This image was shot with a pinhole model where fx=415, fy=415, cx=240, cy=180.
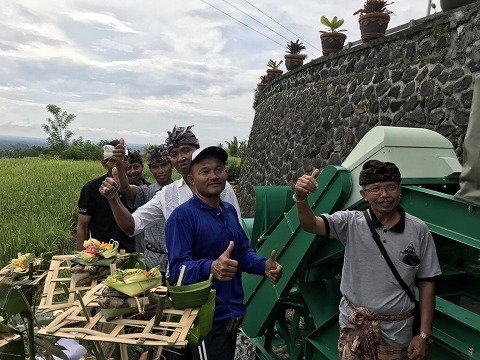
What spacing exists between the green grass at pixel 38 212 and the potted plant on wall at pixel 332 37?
6.20 meters

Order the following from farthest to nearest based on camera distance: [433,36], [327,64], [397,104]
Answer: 1. [327,64]
2. [397,104]
3. [433,36]

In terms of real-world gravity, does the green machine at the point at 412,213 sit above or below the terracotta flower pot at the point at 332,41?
below

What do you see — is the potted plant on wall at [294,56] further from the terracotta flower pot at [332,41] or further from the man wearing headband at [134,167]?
the man wearing headband at [134,167]

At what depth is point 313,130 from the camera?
8.61m


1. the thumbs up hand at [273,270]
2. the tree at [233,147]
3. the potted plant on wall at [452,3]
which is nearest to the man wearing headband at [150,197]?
the thumbs up hand at [273,270]

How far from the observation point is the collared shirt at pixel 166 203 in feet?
9.02

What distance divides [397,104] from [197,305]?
221 inches

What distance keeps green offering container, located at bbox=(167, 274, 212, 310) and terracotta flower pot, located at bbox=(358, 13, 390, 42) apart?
21.5 ft

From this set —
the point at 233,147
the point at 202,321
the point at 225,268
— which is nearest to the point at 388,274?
the point at 225,268

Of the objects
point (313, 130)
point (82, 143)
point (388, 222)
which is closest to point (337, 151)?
point (313, 130)

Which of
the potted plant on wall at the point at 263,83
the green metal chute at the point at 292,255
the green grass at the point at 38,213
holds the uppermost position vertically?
the potted plant on wall at the point at 263,83

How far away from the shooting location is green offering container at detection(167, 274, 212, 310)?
5.04ft

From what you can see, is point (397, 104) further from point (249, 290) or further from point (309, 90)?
point (249, 290)

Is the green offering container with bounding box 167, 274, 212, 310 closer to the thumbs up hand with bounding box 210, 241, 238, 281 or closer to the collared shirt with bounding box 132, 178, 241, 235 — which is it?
the thumbs up hand with bounding box 210, 241, 238, 281
